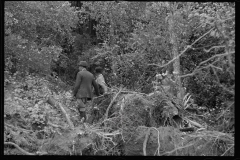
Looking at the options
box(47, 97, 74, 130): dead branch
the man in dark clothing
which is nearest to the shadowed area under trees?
box(47, 97, 74, 130): dead branch

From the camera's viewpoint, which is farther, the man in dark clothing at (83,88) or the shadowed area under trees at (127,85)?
the man in dark clothing at (83,88)

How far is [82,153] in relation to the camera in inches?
298

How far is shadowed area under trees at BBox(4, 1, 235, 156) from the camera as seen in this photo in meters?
7.13

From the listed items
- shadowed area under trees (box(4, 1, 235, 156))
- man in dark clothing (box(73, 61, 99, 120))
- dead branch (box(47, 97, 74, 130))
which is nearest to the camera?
shadowed area under trees (box(4, 1, 235, 156))

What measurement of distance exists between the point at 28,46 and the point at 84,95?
106 inches

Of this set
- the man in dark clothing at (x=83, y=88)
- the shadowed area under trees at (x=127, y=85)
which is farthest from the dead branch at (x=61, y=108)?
the man in dark clothing at (x=83, y=88)

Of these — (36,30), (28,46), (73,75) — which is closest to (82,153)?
(28,46)

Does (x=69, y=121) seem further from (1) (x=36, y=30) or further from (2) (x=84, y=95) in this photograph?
(1) (x=36, y=30)

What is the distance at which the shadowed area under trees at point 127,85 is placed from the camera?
7.13 m

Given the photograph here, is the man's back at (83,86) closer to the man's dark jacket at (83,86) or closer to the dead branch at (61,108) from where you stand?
the man's dark jacket at (83,86)

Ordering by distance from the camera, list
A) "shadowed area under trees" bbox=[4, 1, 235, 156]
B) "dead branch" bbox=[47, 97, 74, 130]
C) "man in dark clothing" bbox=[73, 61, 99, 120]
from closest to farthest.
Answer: "shadowed area under trees" bbox=[4, 1, 235, 156] < "dead branch" bbox=[47, 97, 74, 130] < "man in dark clothing" bbox=[73, 61, 99, 120]

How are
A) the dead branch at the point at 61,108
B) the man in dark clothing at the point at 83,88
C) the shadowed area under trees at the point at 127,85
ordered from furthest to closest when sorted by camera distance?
the man in dark clothing at the point at 83,88 < the dead branch at the point at 61,108 < the shadowed area under trees at the point at 127,85

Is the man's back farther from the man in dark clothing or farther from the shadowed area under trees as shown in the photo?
the shadowed area under trees

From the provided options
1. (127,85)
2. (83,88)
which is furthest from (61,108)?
(127,85)
